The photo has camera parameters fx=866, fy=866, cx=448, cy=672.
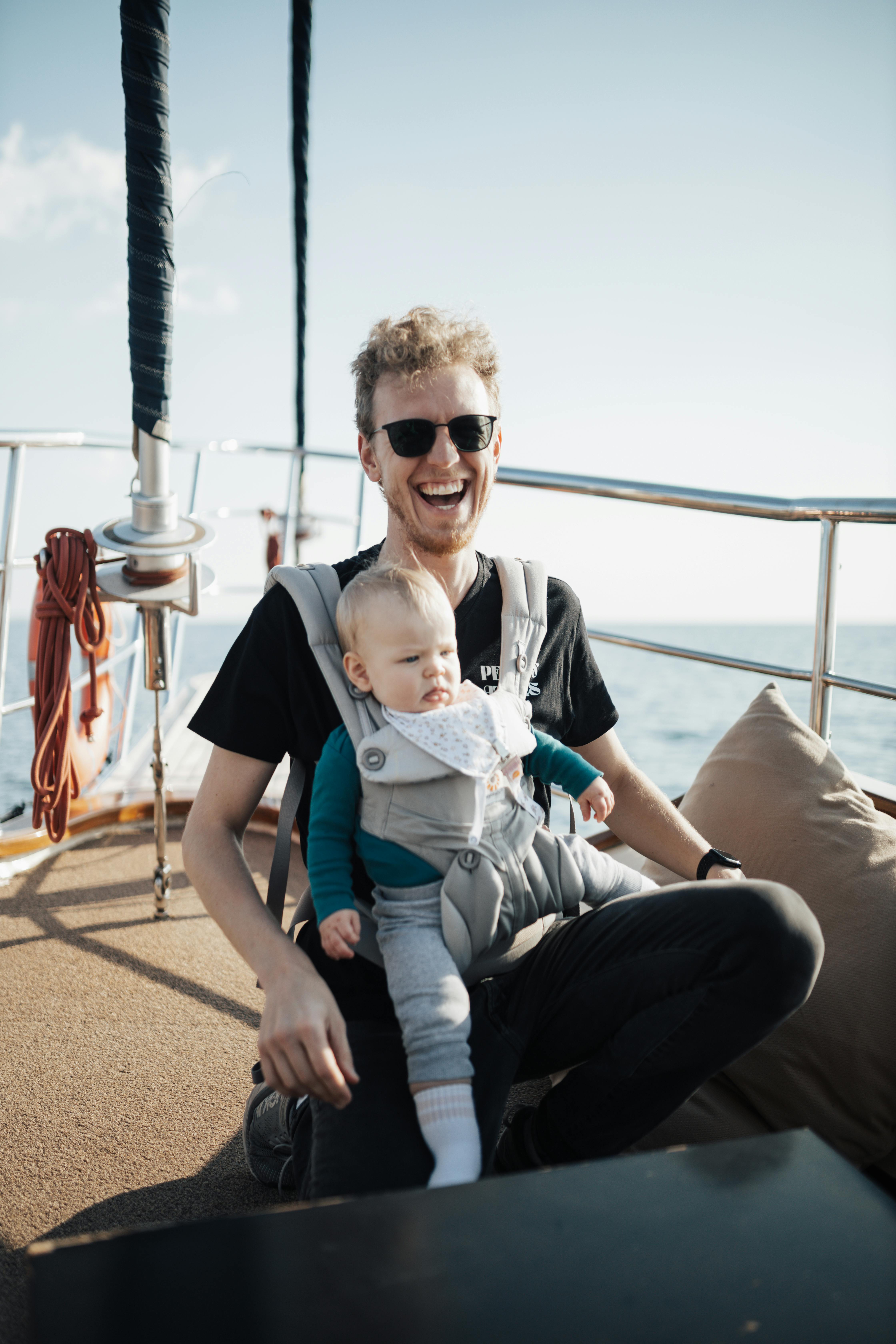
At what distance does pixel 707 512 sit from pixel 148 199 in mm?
1453

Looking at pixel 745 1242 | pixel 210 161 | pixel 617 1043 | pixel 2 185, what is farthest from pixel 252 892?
pixel 2 185

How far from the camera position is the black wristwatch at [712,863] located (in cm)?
133

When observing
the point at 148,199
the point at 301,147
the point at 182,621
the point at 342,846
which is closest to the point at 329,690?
the point at 342,846

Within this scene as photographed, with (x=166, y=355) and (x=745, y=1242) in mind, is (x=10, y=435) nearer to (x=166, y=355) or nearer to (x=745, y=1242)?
(x=166, y=355)

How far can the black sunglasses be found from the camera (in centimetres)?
138

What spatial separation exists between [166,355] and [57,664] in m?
0.79

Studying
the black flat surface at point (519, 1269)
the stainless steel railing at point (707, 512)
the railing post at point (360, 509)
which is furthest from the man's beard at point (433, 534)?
the railing post at point (360, 509)

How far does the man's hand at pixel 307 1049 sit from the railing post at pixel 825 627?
4.14 ft

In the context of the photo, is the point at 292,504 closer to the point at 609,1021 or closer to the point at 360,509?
the point at 360,509

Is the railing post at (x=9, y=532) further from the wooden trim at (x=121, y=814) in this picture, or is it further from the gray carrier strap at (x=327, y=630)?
the gray carrier strap at (x=327, y=630)

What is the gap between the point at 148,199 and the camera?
1.95 meters

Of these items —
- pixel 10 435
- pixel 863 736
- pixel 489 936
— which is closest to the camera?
pixel 489 936

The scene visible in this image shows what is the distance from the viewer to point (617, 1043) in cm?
113

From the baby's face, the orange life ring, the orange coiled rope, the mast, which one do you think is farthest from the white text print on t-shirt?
the mast
